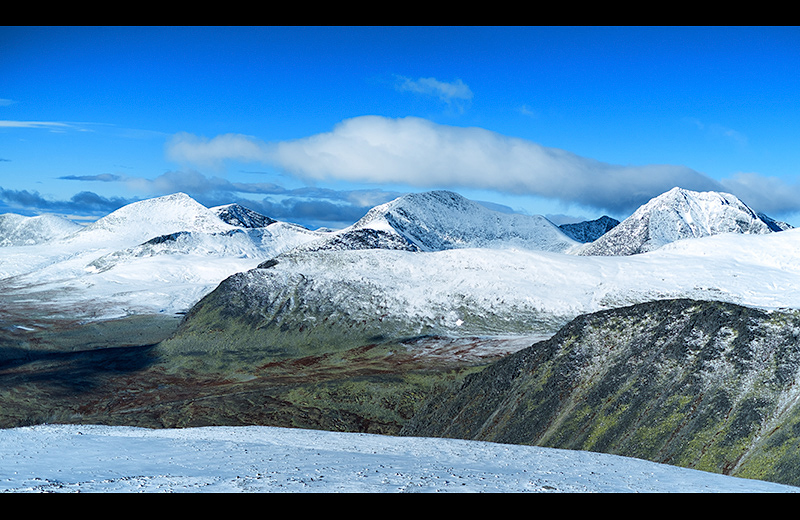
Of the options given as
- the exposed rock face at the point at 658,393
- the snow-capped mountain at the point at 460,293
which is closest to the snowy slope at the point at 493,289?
the snow-capped mountain at the point at 460,293

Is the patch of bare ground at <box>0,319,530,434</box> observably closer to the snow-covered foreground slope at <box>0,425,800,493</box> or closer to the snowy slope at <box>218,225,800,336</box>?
the snowy slope at <box>218,225,800,336</box>

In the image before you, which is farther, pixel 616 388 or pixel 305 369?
pixel 305 369

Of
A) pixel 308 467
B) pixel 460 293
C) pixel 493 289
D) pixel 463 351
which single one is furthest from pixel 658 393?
pixel 493 289

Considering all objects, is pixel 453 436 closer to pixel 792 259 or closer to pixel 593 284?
pixel 593 284

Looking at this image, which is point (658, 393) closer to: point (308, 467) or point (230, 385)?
point (308, 467)

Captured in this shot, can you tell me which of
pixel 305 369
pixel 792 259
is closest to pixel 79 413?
pixel 305 369
